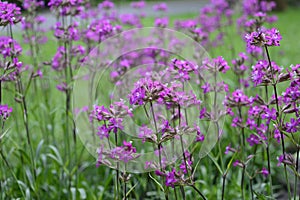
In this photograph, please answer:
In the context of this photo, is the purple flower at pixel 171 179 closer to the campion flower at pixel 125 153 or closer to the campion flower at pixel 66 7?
the campion flower at pixel 125 153

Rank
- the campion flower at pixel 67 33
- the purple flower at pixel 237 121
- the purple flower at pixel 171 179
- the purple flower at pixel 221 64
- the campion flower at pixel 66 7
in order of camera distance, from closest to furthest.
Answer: the purple flower at pixel 171 179 < the purple flower at pixel 221 64 < the purple flower at pixel 237 121 < the campion flower at pixel 66 7 < the campion flower at pixel 67 33

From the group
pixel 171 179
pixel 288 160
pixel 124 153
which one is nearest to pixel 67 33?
pixel 124 153

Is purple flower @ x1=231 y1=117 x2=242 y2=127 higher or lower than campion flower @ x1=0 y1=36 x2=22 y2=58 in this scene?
lower

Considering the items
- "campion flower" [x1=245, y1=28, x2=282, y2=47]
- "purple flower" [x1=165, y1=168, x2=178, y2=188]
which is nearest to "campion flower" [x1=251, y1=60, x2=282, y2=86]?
"campion flower" [x1=245, y1=28, x2=282, y2=47]

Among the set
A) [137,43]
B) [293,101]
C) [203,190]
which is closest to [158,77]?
[293,101]

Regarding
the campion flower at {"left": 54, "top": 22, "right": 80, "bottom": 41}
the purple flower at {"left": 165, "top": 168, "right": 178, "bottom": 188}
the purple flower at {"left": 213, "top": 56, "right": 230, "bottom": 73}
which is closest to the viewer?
the purple flower at {"left": 165, "top": 168, "right": 178, "bottom": 188}

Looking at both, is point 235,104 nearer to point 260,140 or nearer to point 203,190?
point 260,140

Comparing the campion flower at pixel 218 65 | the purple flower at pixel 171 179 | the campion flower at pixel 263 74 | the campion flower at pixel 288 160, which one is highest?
the campion flower at pixel 218 65

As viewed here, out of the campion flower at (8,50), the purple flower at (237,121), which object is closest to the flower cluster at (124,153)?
the purple flower at (237,121)

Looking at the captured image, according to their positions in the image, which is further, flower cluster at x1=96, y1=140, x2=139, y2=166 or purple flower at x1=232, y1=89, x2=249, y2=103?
purple flower at x1=232, y1=89, x2=249, y2=103

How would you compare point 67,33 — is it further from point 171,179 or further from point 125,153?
point 171,179

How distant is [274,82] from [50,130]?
1986mm

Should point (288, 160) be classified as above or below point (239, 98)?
below

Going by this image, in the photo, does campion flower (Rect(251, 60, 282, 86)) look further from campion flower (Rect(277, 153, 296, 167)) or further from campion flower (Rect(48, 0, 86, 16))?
campion flower (Rect(48, 0, 86, 16))
